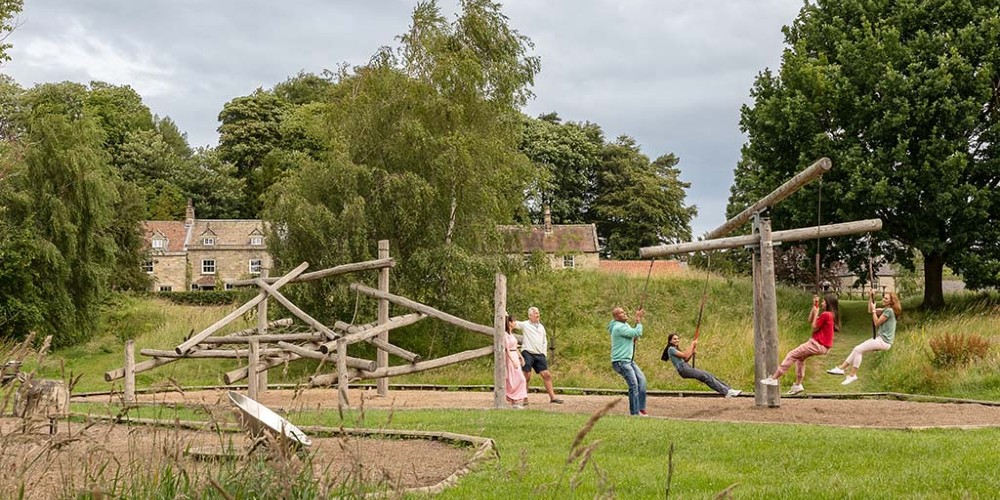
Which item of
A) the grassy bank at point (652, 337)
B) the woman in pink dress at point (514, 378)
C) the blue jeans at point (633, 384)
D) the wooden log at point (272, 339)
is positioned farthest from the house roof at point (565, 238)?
the blue jeans at point (633, 384)

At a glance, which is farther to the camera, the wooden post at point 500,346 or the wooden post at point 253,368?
the wooden post at point 253,368

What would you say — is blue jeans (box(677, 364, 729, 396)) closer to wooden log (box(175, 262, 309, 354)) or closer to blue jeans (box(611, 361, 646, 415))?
blue jeans (box(611, 361, 646, 415))

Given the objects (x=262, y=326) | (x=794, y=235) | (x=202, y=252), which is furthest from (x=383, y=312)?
(x=202, y=252)

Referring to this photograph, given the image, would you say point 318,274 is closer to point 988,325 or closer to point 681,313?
point 681,313

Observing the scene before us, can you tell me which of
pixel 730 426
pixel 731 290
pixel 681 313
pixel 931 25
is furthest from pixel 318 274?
pixel 931 25

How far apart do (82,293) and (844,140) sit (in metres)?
24.0

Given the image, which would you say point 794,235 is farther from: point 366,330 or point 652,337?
point 652,337

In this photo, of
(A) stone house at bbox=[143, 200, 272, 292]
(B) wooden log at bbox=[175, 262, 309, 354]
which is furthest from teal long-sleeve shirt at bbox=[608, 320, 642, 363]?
(A) stone house at bbox=[143, 200, 272, 292]

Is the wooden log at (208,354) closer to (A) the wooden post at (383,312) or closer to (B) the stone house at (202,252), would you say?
(A) the wooden post at (383,312)

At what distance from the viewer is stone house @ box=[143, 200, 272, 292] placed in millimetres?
56562

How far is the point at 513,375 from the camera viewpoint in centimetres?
1574

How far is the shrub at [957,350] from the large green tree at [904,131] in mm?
8159

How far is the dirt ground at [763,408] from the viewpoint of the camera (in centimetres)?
1274

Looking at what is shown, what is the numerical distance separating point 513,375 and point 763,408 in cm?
393
